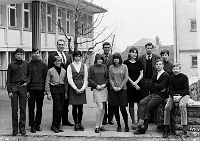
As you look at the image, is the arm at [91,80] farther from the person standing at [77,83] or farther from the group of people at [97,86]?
the person standing at [77,83]

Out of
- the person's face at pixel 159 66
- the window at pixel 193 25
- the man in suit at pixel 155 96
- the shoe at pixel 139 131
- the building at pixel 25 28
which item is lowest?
the shoe at pixel 139 131

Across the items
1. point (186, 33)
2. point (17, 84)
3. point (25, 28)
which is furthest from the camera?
point (186, 33)

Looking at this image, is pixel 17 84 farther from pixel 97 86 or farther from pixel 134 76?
pixel 134 76

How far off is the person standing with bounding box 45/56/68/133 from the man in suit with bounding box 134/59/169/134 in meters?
1.80

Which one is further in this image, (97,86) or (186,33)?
(186,33)

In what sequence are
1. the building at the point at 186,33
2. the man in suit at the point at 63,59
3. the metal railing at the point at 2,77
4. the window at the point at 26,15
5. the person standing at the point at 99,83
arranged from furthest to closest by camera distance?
the building at the point at 186,33
the window at the point at 26,15
the metal railing at the point at 2,77
the man in suit at the point at 63,59
the person standing at the point at 99,83

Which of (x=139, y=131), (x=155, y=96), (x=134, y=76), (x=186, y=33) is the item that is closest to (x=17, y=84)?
(x=134, y=76)

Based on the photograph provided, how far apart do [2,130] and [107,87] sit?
2.66 m

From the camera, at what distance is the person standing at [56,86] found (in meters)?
7.10

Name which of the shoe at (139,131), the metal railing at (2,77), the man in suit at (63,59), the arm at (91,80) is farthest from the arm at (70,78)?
the metal railing at (2,77)

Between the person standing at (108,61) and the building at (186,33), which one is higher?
the building at (186,33)

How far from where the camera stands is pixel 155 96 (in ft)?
23.0

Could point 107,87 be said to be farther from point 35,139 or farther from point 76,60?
point 35,139

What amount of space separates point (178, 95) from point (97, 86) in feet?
5.92
